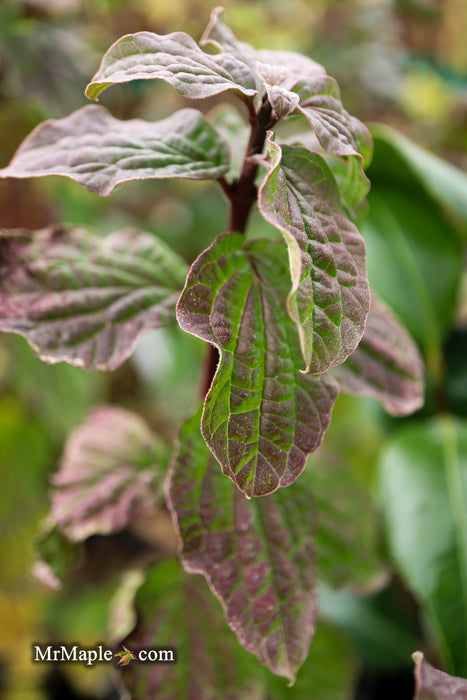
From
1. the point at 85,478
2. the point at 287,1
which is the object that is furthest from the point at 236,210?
the point at 287,1

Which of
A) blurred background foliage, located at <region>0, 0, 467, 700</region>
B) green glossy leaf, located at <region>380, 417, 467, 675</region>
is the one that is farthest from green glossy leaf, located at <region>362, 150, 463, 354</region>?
green glossy leaf, located at <region>380, 417, 467, 675</region>

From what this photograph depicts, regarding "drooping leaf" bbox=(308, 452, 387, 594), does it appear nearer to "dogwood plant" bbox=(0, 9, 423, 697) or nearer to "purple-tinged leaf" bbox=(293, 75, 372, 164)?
"dogwood plant" bbox=(0, 9, 423, 697)

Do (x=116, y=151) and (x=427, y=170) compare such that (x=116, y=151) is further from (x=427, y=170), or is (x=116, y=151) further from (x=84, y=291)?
(x=427, y=170)

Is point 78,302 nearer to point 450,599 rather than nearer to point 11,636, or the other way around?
point 450,599

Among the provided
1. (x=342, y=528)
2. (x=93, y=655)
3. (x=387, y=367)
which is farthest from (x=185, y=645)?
(x=387, y=367)

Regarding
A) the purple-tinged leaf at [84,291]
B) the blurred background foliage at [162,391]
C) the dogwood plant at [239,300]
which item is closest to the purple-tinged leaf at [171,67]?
the dogwood plant at [239,300]

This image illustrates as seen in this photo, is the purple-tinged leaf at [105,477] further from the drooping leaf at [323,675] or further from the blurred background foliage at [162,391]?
the drooping leaf at [323,675]
